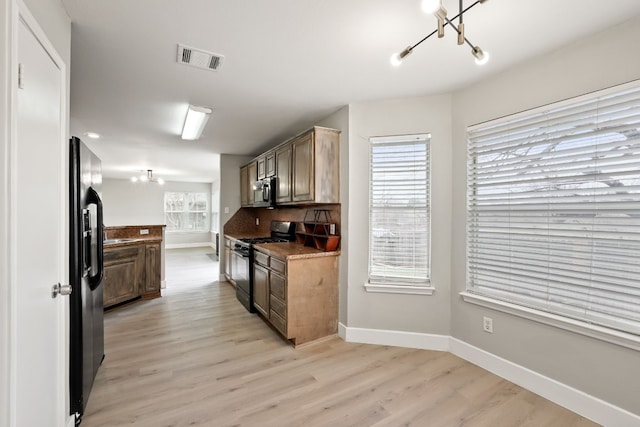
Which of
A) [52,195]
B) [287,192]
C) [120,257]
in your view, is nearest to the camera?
[52,195]

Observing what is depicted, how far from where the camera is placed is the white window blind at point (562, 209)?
1.69 meters

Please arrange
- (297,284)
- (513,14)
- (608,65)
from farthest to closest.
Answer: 1. (297,284)
2. (608,65)
3. (513,14)

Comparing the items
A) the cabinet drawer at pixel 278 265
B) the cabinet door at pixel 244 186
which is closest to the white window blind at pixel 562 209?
the cabinet drawer at pixel 278 265

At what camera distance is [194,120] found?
325 centimetres

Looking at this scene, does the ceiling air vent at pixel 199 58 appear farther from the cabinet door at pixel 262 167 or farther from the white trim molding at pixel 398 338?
the white trim molding at pixel 398 338

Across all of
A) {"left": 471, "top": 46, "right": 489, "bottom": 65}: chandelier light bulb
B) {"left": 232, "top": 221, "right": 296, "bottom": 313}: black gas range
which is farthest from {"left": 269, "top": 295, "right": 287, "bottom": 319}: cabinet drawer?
{"left": 471, "top": 46, "right": 489, "bottom": 65}: chandelier light bulb

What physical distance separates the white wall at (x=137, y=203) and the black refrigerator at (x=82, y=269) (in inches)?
348

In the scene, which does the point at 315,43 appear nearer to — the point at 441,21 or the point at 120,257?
the point at 441,21

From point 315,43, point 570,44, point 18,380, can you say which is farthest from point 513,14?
point 18,380

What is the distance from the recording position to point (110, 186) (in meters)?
9.34

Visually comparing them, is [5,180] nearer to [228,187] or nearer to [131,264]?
[131,264]

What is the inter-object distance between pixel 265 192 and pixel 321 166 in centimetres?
142

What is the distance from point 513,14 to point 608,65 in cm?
74

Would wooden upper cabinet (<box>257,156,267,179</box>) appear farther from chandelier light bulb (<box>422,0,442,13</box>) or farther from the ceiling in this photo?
chandelier light bulb (<box>422,0,442,13</box>)
